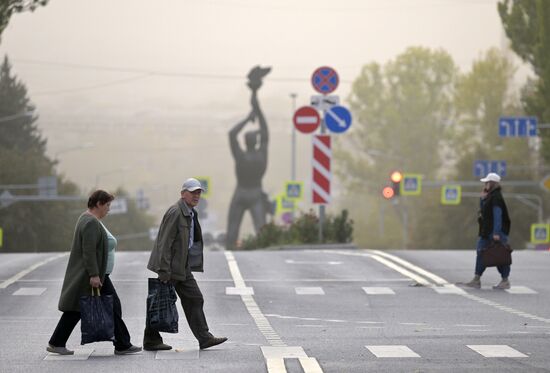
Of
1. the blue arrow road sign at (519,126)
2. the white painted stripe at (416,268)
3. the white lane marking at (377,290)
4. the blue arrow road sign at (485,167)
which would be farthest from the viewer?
the blue arrow road sign at (485,167)

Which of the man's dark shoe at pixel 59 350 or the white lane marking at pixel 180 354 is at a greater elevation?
the man's dark shoe at pixel 59 350

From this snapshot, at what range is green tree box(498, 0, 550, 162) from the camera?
5397 centimetres

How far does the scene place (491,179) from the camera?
2367 cm

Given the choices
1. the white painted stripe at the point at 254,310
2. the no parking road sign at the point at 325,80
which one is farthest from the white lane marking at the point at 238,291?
the no parking road sign at the point at 325,80

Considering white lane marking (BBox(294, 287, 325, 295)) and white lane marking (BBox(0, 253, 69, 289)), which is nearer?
white lane marking (BBox(294, 287, 325, 295))

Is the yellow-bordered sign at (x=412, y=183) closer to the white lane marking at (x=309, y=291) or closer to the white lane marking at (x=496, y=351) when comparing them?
the white lane marking at (x=309, y=291)

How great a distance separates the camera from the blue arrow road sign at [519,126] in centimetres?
5662

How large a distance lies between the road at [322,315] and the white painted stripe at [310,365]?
0.02 meters

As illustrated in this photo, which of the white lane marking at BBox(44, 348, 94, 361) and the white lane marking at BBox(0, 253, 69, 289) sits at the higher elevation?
the white lane marking at BBox(0, 253, 69, 289)

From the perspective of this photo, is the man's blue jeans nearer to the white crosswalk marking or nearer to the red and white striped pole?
the white crosswalk marking

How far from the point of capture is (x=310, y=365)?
12.9m

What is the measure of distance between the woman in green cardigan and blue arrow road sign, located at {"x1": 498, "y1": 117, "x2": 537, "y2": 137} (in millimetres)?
42844

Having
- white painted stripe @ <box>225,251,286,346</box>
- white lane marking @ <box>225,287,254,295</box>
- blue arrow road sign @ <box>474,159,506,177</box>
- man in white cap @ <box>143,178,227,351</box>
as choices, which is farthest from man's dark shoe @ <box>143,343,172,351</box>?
blue arrow road sign @ <box>474,159,506,177</box>

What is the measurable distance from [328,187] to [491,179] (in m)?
10.9
